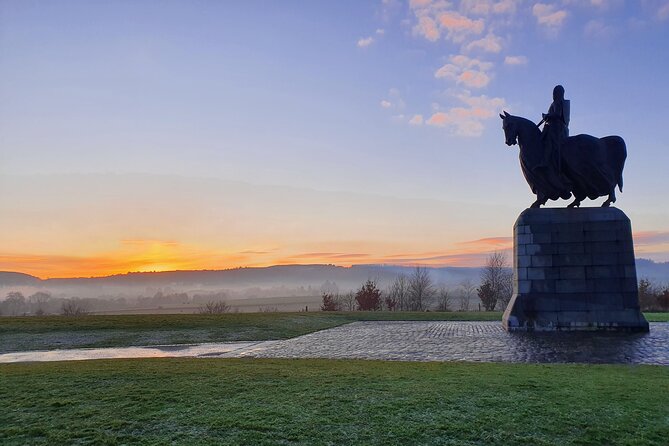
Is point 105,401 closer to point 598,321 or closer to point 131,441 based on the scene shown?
point 131,441

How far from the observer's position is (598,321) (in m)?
19.6

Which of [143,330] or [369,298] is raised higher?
[369,298]

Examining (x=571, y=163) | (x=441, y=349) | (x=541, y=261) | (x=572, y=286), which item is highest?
(x=571, y=163)

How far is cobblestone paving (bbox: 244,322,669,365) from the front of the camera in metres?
13.3

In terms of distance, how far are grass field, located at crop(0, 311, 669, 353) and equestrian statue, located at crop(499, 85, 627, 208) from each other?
10564mm

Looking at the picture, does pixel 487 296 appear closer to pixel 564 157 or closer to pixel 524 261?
pixel 524 261

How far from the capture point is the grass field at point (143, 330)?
68.4 ft

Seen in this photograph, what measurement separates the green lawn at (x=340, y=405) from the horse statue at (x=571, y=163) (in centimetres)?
1149

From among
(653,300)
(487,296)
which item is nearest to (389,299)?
(487,296)

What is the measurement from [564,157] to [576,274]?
16.0ft

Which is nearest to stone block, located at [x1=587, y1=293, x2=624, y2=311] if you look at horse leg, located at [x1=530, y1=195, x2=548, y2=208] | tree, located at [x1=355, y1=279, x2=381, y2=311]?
horse leg, located at [x1=530, y1=195, x2=548, y2=208]

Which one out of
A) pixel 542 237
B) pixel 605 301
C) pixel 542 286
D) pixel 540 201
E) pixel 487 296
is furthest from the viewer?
pixel 487 296

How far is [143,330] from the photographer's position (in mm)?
25109

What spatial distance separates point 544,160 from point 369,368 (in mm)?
13725
